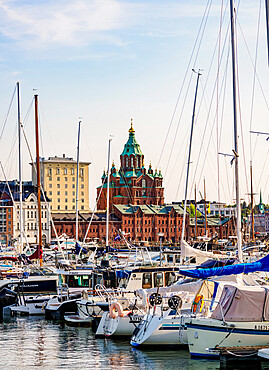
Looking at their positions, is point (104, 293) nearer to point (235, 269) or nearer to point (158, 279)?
point (158, 279)

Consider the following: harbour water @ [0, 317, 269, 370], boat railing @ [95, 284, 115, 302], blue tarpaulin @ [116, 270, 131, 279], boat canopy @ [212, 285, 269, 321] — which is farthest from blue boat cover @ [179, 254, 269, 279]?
blue tarpaulin @ [116, 270, 131, 279]

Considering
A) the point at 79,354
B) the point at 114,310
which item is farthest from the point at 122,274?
the point at 79,354

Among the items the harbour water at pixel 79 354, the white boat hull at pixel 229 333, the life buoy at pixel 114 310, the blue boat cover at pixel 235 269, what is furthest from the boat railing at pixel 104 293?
the white boat hull at pixel 229 333

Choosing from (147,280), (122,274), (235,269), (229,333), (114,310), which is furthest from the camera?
(122,274)

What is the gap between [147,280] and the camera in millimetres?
35719

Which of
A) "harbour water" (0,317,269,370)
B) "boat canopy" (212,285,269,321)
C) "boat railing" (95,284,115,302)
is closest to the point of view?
"boat canopy" (212,285,269,321)

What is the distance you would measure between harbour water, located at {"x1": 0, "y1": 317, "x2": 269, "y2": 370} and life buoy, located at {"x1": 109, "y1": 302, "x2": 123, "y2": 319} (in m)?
1.12

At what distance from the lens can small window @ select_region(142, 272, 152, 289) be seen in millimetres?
35625

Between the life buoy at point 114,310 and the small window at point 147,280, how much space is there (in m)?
4.62

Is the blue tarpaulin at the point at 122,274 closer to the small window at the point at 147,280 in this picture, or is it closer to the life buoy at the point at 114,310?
the small window at the point at 147,280

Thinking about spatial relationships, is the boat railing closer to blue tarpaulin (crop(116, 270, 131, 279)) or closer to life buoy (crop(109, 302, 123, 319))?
blue tarpaulin (crop(116, 270, 131, 279))

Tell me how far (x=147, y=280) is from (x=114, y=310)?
16.3ft

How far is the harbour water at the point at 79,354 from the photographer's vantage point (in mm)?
25578

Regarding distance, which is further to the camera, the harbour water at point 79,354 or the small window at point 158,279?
the small window at point 158,279
